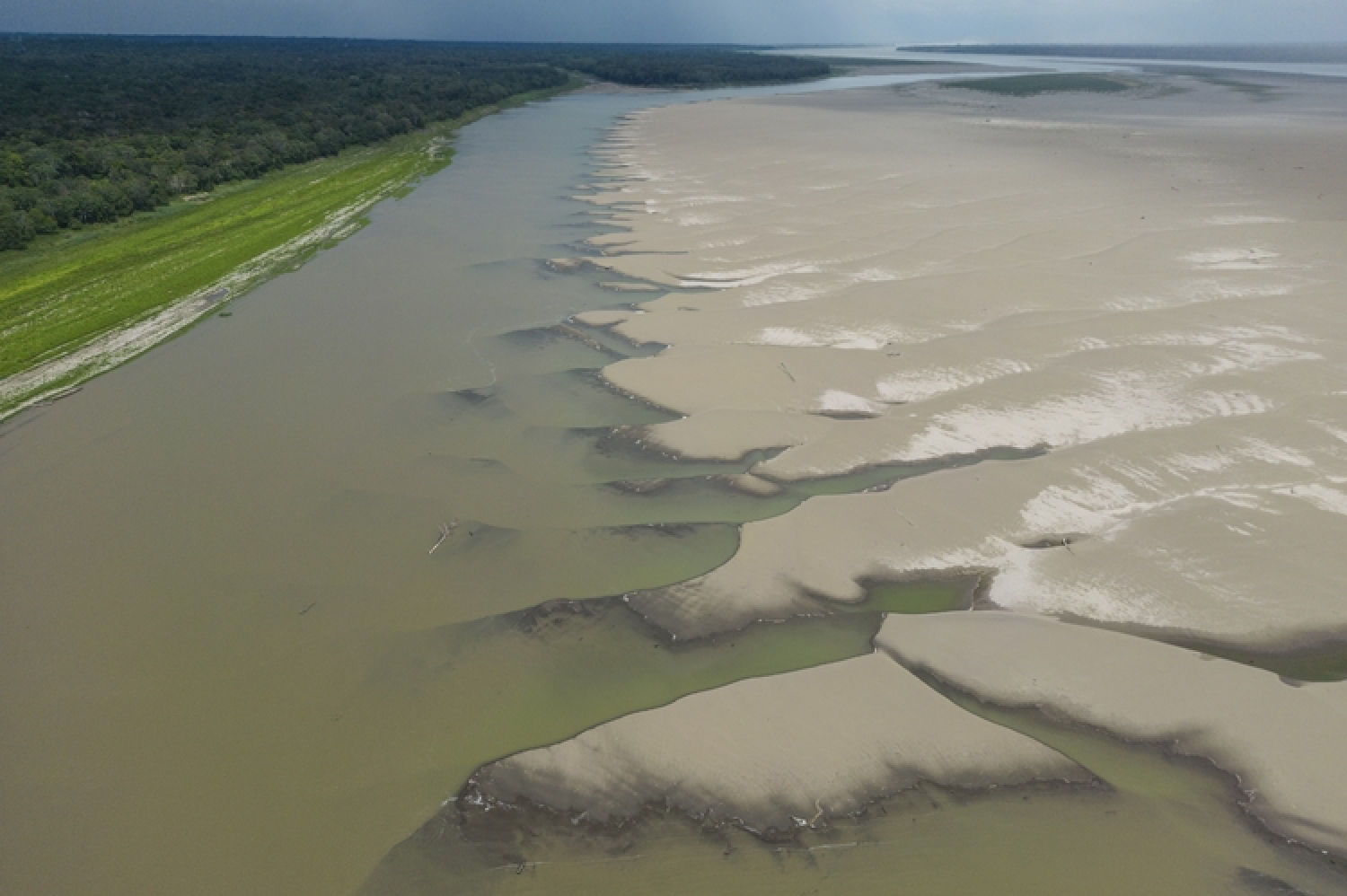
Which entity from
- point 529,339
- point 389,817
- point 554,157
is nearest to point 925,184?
point 529,339

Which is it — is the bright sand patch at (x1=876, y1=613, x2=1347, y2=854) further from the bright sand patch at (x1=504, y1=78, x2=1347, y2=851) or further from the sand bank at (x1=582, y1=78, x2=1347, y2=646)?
the sand bank at (x1=582, y1=78, x2=1347, y2=646)

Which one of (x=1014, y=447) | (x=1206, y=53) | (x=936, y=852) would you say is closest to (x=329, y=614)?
(x=936, y=852)

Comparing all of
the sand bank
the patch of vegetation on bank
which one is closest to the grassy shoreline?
the sand bank

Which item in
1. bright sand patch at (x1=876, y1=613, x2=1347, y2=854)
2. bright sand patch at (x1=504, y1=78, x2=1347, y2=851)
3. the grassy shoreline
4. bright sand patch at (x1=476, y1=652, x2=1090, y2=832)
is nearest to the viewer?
bright sand patch at (x1=876, y1=613, x2=1347, y2=854)

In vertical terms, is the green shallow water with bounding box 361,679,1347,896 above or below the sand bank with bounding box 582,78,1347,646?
below

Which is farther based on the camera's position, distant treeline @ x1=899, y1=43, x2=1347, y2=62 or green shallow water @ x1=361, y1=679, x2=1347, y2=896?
distant treeline @ x1=899, y1=43, x2=1347, y2=62

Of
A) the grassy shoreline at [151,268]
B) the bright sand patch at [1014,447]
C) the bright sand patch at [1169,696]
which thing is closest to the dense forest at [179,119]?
the grassy shoreline at [151,268]

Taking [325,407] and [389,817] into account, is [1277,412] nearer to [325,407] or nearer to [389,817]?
[389,817]
